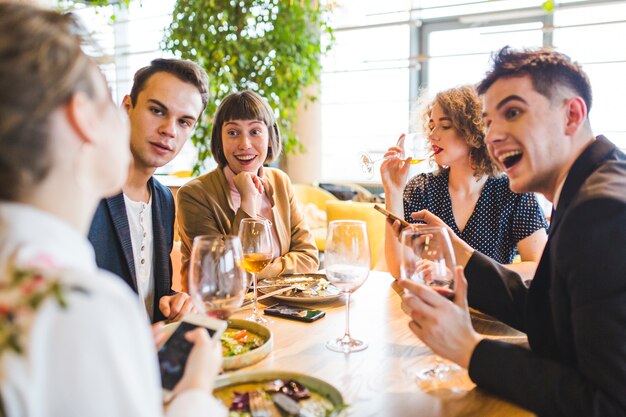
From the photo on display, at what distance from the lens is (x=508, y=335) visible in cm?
133

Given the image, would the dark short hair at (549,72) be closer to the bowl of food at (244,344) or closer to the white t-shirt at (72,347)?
the bowl of food at (244,344)

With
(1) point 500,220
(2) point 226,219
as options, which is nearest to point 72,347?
(2) point 226,219

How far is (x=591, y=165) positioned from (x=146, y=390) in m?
1.03

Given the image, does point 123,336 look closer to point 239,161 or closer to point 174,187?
point 239,161

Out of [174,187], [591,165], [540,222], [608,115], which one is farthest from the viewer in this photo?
[174,187]

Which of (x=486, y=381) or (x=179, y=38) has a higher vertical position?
(x=179, y=38)

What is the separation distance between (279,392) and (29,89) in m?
0.65

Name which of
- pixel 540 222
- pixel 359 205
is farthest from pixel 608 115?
pixel 540 222

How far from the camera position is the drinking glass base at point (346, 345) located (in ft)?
3.98

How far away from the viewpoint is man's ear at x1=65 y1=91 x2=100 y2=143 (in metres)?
0.59

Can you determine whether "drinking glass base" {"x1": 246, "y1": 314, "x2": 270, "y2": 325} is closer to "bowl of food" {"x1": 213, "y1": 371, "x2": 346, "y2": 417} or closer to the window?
"bowl of food" {"x1": 213, "y1": 371, "x2": 346, "y2": 417}

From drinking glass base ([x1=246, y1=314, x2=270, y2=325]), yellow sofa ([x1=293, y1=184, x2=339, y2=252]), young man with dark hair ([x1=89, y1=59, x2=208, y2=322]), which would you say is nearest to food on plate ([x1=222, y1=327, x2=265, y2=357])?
drinking glass base ([x1=246, y1=314, x2=270, y2=325])

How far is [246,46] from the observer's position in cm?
451

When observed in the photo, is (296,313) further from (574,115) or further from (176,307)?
(574,115)
